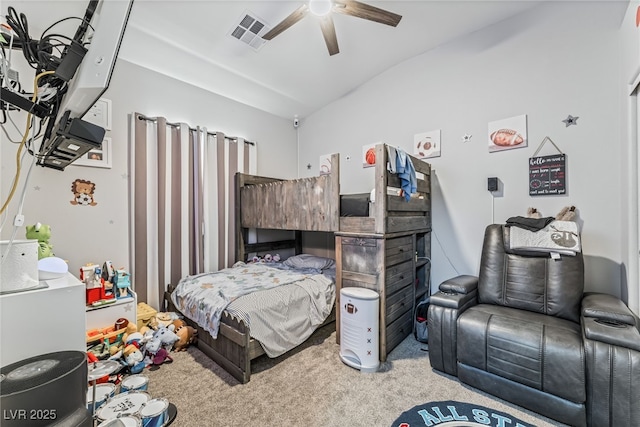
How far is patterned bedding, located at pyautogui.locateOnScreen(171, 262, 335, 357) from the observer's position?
7.13 feet

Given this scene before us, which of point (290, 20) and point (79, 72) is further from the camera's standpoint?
point (290, 20)

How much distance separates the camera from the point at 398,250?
2482mm

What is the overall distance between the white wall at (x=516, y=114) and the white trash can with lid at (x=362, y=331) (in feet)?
4.33

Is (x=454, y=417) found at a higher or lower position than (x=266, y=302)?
Answer: lower

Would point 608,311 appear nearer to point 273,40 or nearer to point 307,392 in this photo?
point 307,392

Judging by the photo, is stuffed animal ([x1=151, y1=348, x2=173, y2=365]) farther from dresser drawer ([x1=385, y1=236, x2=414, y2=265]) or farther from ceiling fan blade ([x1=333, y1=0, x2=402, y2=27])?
ceiling fan blade ([x1=333, y1=0, x2=402, y2=27])

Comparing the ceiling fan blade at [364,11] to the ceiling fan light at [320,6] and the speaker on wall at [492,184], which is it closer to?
the ceiling fan light at [320,6]

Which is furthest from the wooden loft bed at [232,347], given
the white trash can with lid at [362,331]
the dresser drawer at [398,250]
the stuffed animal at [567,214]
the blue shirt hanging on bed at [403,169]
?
the stuffed animal at [567,214]

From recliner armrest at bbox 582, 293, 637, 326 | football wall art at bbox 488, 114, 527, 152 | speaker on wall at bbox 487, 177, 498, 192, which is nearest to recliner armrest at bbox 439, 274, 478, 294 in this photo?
recliner armrest at bbox 582, 293, 637, 326

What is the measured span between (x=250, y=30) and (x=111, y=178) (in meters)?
2.09

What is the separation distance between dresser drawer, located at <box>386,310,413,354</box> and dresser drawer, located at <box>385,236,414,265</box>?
57 centimetres

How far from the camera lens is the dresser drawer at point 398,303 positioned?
234cm

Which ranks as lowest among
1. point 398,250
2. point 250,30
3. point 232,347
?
point 232,347

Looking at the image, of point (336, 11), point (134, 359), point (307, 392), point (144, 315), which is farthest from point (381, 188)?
point (144, 315)
